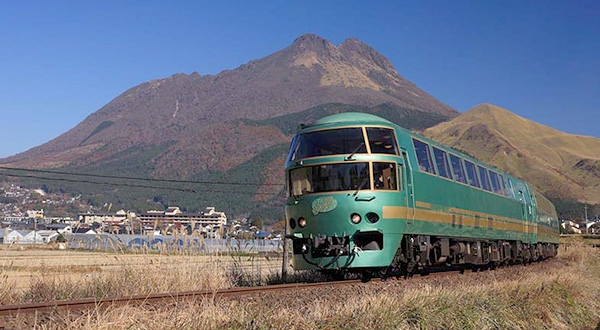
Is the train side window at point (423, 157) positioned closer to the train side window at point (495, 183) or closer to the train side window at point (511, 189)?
the train side window at point (495, 183)

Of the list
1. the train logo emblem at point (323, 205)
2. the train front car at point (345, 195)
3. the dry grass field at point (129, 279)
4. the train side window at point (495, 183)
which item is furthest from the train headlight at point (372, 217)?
the train side window at point (495, 183)

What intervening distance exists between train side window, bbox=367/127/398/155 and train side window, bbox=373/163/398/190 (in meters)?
0.42

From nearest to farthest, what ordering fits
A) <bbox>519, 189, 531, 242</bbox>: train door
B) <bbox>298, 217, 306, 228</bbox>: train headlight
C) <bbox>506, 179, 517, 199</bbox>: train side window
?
<bbox>298, 217, 306, 228</bbox>: train headlight → <bbox>506, 179, 517, 199</bbox>: train side window → <bbox>519, 189, 531, 242</bbox>: train door

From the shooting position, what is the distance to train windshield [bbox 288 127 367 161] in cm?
1525

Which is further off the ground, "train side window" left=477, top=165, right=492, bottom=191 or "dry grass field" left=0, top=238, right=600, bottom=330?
"train side window" left=477, top=165, right=492, bottom=191

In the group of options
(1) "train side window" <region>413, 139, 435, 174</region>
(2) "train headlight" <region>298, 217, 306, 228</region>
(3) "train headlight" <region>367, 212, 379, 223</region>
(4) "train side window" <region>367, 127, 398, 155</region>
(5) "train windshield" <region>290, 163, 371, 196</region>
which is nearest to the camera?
(3) "train headlight" <region>367, 212, 379, 223</region>

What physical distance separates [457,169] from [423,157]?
3.11 m

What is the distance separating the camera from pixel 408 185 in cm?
1545

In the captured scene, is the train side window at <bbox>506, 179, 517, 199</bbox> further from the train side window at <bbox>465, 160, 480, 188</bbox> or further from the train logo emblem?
the train logo emblem

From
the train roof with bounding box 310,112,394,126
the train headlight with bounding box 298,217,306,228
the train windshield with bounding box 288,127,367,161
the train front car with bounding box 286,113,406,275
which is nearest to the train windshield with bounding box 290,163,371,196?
the train front car with bounding box 286,113,406,275

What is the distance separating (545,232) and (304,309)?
90.3ft

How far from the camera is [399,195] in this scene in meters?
14.9

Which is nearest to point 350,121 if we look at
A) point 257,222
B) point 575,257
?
point 575,257

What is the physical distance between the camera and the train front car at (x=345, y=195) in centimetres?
1451
